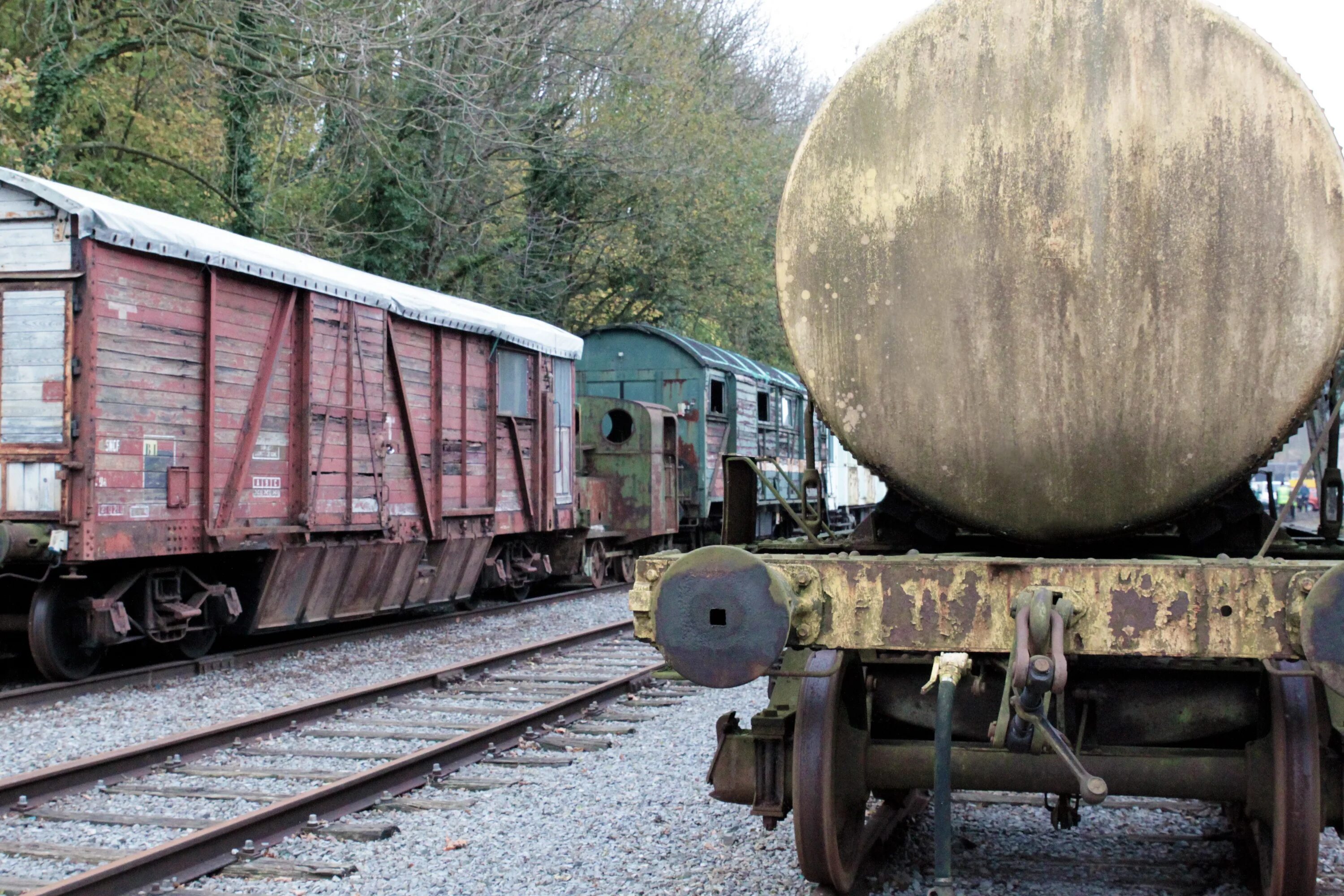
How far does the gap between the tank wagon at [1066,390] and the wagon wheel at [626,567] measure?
13104mm

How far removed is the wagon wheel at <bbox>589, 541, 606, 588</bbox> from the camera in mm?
15695

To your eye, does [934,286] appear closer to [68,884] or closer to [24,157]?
[68,884]

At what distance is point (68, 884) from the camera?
3932 mm

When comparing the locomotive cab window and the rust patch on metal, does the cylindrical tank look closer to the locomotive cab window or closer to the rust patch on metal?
the rust patch on metal

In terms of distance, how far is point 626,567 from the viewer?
1688 centimetres

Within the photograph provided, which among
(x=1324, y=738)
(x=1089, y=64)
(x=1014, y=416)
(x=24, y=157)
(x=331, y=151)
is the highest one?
(x=331, y=151)

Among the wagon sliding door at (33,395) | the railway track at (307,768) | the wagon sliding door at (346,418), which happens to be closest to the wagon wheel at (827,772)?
the railway track at (307,768)

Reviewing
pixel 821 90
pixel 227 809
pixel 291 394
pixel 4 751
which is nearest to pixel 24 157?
pixel 291 394

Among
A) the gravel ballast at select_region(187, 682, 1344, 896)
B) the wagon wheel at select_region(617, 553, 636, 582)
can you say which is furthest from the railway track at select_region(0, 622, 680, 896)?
the wagon wheel at select_region(617, 553, 636, 582)

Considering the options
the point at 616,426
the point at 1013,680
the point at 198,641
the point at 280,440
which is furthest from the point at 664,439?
the point at 1013,680

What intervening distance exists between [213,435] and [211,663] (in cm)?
164

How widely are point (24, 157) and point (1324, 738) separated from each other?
14.7 metres

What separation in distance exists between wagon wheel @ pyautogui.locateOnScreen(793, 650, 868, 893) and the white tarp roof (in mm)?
6164

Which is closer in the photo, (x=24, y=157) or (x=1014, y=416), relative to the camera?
(x=1014, y=416)
